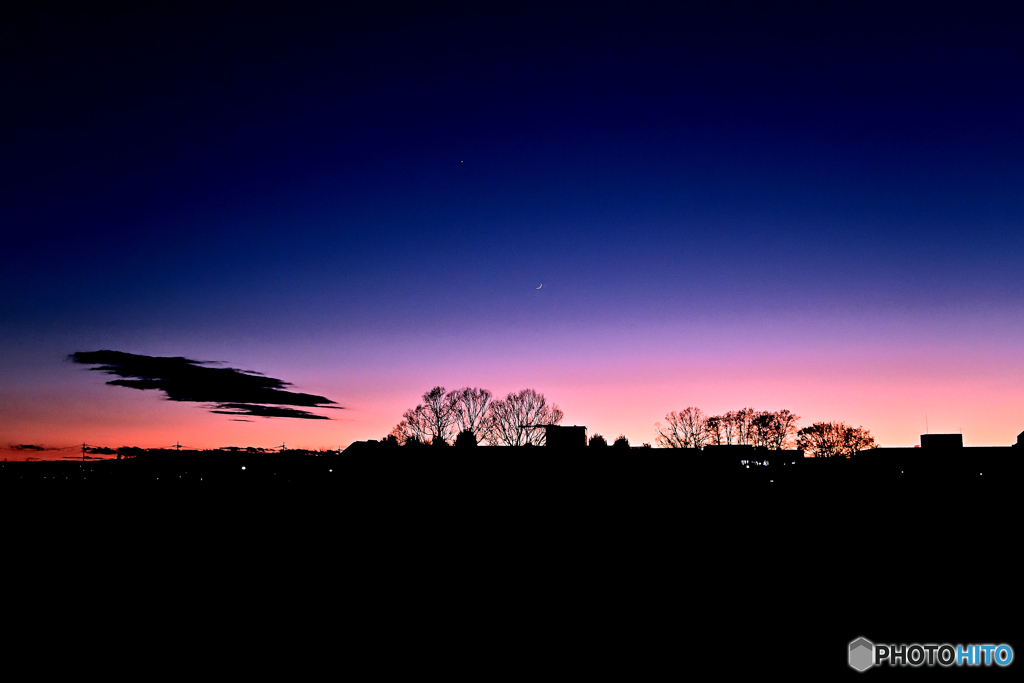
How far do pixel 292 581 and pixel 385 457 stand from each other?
71.7 ft

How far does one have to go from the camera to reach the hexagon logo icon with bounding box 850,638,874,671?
8469mm

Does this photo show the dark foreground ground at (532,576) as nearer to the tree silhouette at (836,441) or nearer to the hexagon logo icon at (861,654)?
the hexagon logo icon at (861,654)

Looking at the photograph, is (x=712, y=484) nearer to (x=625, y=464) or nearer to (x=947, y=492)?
(x=625, y=464)

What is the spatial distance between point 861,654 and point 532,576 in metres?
7.22

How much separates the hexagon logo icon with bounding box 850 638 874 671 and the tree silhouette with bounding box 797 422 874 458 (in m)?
66.1

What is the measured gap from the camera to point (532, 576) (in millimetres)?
13562

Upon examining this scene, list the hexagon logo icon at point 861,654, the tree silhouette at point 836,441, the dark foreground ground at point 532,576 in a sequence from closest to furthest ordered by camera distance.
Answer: the hexagon logo icon at point 861,654
the dark foreground ground at point 532,576
the tree silhouette at point 836,441

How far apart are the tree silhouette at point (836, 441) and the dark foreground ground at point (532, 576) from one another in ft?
144

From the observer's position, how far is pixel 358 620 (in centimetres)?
1062

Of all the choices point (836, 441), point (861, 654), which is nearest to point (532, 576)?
point (861, 654)

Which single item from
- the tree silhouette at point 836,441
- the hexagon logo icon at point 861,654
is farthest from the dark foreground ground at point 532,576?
the tree silhouette at point 836,441

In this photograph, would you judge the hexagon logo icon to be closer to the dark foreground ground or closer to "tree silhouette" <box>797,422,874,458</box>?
the dark foreground ground

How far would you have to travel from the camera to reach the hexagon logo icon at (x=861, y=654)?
8.47 metres

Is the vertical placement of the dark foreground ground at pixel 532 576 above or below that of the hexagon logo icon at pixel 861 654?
below
